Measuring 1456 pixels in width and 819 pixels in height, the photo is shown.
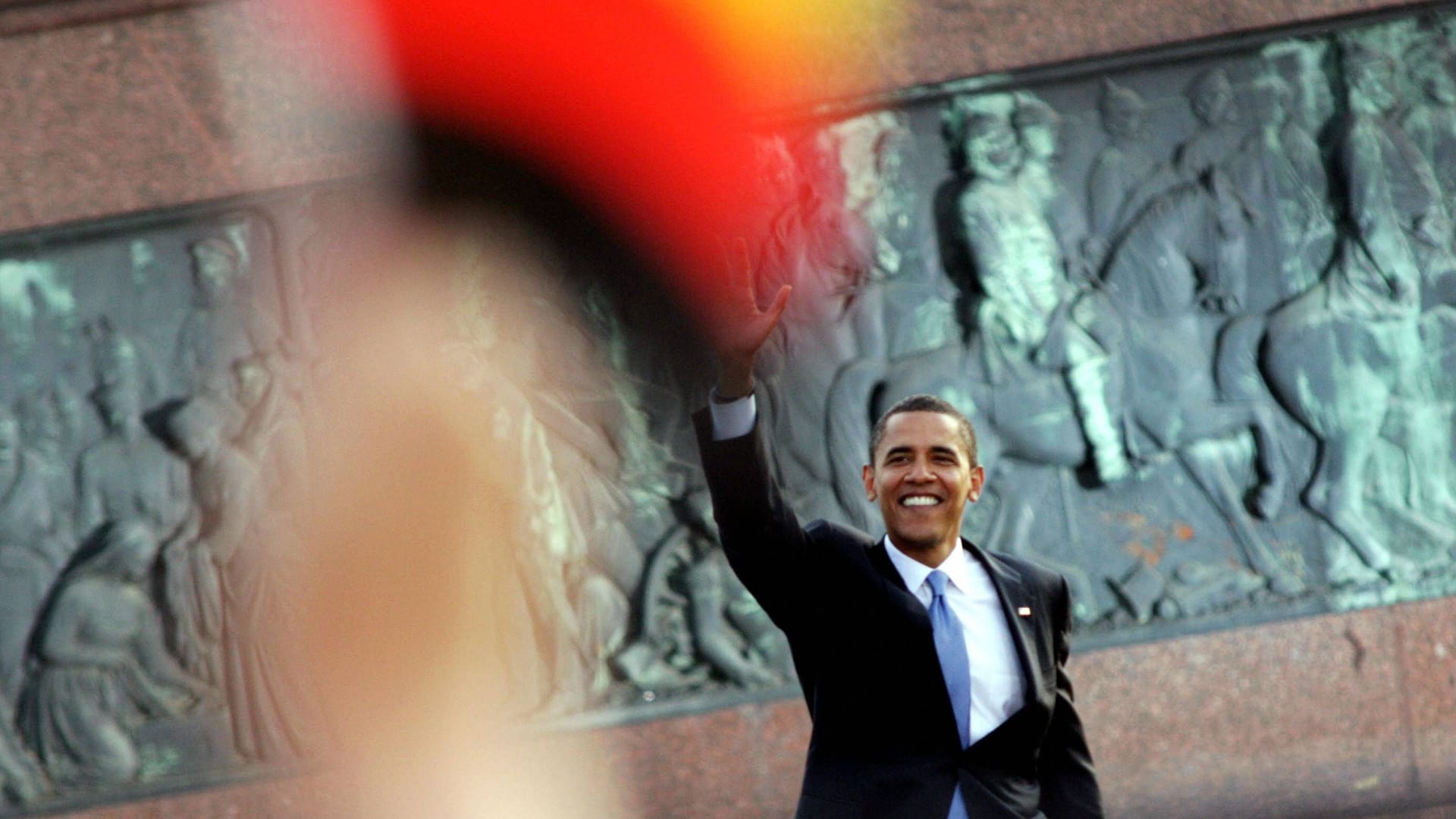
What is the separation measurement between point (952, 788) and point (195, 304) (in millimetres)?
3893

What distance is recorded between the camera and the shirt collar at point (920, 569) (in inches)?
114

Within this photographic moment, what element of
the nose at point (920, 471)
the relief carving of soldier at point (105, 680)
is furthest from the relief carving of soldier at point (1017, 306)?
the nose at point (920, 471)

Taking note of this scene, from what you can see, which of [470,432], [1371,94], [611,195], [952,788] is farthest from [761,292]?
[952,788]

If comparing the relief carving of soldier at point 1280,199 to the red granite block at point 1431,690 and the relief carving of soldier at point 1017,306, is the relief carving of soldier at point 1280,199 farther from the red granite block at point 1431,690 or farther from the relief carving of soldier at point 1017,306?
the red granite block at point 1431,690

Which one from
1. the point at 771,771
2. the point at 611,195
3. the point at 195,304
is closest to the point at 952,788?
the point at 771,771

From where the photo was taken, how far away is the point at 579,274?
5941mm

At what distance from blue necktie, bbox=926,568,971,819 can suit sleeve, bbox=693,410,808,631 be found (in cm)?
21

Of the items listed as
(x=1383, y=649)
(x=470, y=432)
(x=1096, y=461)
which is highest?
(x=470, y=432)

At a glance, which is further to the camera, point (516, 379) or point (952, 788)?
point (516, 379)

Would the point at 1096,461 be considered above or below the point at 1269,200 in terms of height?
below

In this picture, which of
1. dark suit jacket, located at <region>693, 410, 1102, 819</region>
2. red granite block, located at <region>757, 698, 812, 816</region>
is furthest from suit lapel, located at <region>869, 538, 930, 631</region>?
red granite block, located at <region>757, 698, 812, 816</region>

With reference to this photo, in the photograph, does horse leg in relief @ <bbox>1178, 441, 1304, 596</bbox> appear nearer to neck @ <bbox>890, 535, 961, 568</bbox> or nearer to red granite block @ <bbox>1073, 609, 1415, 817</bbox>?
red granite block @ <bbox>1073, 609, 1415, 817</bbox>

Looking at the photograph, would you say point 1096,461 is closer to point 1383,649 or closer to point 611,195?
point 1383,649

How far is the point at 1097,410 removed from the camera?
5.93 metres
